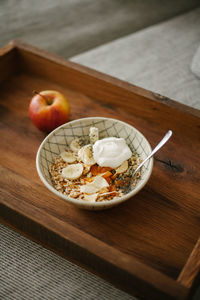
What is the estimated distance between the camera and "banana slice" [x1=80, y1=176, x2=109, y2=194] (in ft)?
2.56

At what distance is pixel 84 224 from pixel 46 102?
16.6 inches

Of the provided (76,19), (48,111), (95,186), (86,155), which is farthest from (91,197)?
(76,19)

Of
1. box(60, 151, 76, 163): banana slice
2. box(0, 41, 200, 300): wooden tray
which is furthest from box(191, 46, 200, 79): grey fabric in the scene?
box(60, 151, 76, 163): banana slice

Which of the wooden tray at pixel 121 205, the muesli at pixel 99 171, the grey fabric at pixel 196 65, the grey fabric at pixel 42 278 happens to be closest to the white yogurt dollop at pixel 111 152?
the muesli at pixel 99 171

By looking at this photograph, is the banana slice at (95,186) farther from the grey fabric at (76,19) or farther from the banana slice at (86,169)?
the grey fabric at (76,19)

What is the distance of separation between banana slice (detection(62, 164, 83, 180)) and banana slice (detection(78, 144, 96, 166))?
0.8 inches

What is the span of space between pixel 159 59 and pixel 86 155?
0.72 meters

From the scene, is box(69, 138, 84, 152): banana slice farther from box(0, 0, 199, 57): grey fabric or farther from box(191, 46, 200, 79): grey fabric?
box(0, 0, 199, 57): grey fabric

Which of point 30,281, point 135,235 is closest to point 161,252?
point 135,235

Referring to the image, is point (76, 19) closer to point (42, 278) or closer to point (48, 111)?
point (48, 111)

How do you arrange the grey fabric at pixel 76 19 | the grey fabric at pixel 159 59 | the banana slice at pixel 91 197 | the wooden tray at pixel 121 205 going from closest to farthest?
the wooden tray at pixel 121 205 < the banana slice at pixel 91 197 < the grey fabric at pixel 159 59 < the grey fabric at pixel 76 19

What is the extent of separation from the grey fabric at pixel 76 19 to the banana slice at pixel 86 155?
1016mm

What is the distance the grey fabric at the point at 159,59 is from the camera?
1.24 m

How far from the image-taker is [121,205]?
0.82 metres
